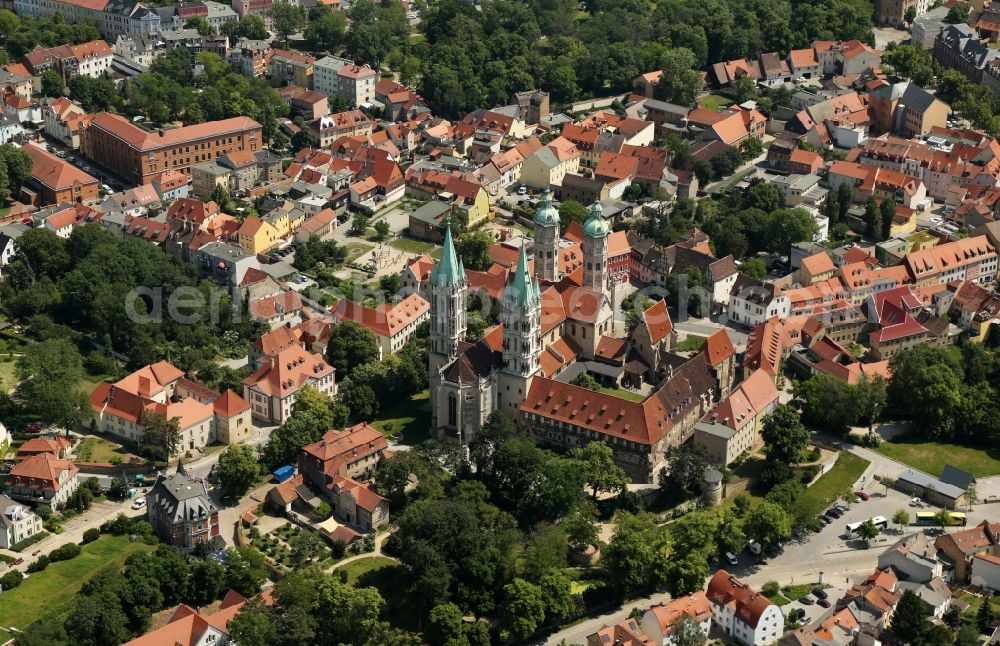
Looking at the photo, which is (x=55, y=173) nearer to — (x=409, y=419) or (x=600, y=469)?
(x=409, y=419)

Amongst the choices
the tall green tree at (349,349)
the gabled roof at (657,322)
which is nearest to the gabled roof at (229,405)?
the tall green tree at (349,349)

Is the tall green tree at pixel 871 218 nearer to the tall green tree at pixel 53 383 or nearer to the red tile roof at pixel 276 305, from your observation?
the red tile roof at pixel 276 305

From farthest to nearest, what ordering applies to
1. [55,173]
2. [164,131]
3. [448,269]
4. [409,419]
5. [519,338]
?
[164,131]
[55,173]
[409,419]
[448,269]
[519,338]

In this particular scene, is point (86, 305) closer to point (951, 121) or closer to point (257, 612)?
point (257, 612)

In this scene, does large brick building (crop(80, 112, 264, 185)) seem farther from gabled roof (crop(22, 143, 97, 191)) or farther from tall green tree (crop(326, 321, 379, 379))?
tall green tree (crop(326, 321, 379, 379))

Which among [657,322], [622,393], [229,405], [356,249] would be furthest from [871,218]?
[229,405]

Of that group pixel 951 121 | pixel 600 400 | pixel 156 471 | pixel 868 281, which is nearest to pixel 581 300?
pixel 600 400

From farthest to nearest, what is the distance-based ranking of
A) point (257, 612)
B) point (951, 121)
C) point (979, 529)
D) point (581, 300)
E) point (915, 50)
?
point (915, 50) < point (951, 121) < point (581, 300) < point (979, 529) < point (257, 612)
